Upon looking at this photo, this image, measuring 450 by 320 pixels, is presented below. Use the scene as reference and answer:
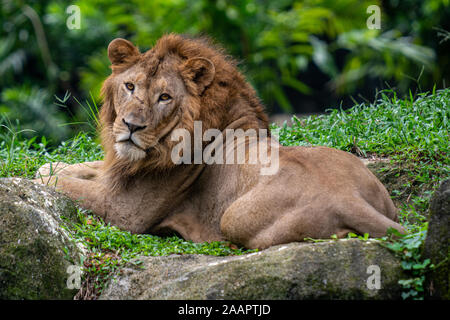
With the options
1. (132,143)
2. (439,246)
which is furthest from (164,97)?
(439,246)

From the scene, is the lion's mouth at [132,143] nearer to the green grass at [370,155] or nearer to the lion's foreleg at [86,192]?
the lion's foreleg at [86,192]

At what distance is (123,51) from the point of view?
5.33 m

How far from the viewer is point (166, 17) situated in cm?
1430

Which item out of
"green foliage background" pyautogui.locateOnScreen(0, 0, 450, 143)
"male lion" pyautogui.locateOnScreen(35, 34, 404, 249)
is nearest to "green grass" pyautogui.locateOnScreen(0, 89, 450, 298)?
"male lion" pyautogui.locateOnScreen(35, 34, 404, 249)

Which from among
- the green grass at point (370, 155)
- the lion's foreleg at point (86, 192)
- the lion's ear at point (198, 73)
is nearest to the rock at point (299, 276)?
the green grass at point (370, 155)

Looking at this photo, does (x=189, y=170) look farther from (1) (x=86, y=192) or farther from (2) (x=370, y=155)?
(2) (x=370, y=155)

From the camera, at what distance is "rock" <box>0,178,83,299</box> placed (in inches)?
151

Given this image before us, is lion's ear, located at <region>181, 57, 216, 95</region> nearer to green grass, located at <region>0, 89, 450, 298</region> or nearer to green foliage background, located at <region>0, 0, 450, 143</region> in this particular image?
green grass, located at <region>0, 89, 450, 298</region>

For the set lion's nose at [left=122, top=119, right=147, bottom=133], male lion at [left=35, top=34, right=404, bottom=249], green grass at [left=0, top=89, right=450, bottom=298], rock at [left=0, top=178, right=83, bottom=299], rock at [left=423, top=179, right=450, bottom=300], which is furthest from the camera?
lion's nose at [left=122, top=119, right=147, bottom=133]

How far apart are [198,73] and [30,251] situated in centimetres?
201

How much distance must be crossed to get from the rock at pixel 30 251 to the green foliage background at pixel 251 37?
9.64m

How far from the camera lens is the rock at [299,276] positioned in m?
3.64

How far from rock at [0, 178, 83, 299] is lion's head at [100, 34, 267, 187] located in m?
0.98

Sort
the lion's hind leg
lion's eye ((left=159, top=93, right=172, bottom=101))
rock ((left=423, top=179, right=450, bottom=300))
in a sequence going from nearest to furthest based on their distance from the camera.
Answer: rock ((left=423, top=179, right=450, bottom=300)) < the lion's hind leg < lion's eye ((left=159, top=93, right=172, bottom=101))
